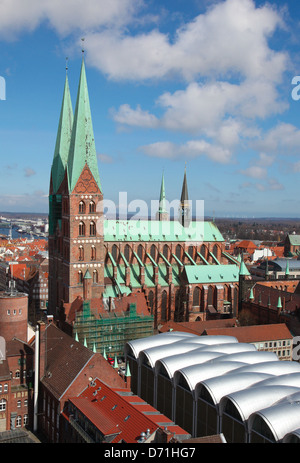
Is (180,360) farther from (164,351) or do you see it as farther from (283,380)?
(283,380)

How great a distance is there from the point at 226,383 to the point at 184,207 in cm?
5698

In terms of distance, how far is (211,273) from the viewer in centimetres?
7738

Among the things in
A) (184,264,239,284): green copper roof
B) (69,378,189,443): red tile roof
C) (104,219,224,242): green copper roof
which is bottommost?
(69,378,189,443): red tile roof

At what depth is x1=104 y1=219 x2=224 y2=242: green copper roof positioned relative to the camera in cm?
7588

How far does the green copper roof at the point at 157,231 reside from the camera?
249 ft

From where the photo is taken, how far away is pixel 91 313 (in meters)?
57.8

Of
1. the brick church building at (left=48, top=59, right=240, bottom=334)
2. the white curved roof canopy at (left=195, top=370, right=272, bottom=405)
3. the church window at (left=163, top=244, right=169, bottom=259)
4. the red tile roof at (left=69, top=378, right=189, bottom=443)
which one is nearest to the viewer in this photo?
the red tile roof at (left=69, top=378, right=189, bottom=443)

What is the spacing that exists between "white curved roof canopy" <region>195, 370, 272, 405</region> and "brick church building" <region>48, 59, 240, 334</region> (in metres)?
27.3

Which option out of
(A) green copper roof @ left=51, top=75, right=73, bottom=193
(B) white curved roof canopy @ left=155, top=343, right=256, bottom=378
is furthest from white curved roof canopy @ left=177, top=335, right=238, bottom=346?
(A) green copper roof @ left=51, top=75, right=73, bottom=193

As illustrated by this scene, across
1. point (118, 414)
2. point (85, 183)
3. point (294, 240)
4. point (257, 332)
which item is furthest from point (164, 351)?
point (294, 240)

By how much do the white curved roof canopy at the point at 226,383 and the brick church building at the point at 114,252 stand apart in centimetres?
2733

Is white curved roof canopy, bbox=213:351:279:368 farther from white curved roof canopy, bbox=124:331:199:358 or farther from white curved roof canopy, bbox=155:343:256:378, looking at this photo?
white curved roof canopy, bbox=124:331:199:358
